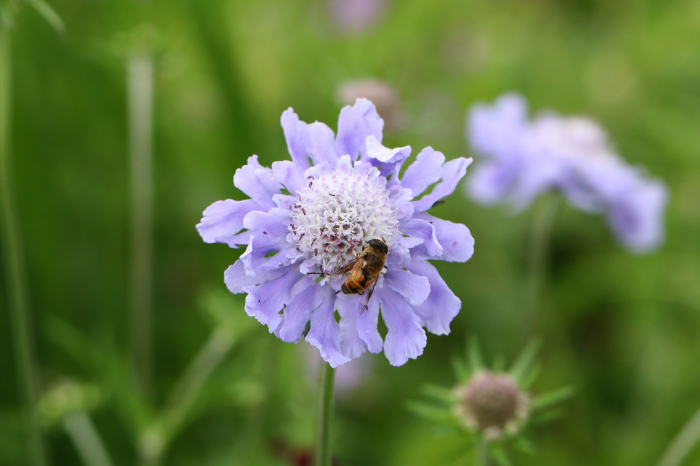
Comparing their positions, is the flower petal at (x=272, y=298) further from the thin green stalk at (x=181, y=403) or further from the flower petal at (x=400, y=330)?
the thin green stalk at (x=181, y=403)

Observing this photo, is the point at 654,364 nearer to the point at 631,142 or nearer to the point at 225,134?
the point at 631,142

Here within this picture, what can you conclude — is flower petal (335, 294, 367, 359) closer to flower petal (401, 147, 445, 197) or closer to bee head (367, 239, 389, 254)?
bee head (367, 239, 389, 254)

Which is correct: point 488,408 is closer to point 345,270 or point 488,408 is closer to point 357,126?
point 345,270

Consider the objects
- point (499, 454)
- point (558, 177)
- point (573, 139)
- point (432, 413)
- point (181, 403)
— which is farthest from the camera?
point (573, 139)

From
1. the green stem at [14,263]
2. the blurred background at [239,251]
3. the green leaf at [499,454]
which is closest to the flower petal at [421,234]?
the green leaf at [499,454]

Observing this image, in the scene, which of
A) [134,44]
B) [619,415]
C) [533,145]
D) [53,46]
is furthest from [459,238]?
[53,46]

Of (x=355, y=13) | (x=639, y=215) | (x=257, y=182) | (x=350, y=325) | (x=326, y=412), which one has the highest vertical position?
(x=355, y=13)

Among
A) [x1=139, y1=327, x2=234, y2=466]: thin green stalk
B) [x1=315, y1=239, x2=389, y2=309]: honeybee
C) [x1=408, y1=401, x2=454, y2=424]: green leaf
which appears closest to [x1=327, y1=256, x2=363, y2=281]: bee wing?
[x1=315, y1=239, x2=389, y2=309]: honeybee

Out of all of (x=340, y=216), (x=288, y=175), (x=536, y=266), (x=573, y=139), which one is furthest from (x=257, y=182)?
(x=573, y=139)
